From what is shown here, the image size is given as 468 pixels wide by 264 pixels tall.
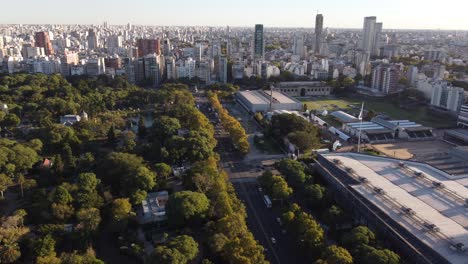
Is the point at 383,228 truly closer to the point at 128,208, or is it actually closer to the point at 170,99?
the point at 128,208

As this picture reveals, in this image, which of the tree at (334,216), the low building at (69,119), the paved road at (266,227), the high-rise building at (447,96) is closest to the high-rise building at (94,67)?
the low building at (69,119)

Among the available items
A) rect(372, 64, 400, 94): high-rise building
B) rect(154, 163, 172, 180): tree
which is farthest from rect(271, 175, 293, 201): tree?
rect(372, 64, 400, 94): high-rise building

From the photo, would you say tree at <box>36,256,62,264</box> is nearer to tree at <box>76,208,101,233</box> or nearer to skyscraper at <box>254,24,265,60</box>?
tree at <box>76,208,101,233</box>

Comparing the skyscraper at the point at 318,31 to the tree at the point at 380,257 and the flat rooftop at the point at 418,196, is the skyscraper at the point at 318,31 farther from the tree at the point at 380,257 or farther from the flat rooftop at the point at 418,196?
the tree at the point at 380,257

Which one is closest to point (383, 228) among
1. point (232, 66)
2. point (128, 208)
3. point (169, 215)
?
point (169, 215)

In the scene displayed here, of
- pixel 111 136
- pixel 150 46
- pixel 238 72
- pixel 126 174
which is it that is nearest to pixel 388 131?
pixel 126 174

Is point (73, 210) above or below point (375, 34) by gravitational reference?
below
